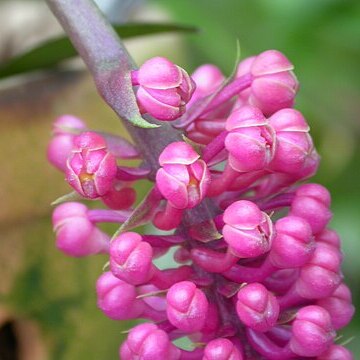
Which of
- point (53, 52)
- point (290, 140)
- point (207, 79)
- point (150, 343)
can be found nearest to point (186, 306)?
point (150, 343)

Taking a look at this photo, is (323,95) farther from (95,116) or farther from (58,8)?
(58,8)

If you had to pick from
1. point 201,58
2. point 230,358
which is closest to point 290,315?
point 230,358

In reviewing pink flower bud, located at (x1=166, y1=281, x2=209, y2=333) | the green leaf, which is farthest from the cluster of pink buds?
the green leaf

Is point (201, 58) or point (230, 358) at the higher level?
point (230, 358)

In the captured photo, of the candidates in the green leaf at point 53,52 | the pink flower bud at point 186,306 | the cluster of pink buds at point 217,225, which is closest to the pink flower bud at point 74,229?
the cluster of pink buds at point 217,225

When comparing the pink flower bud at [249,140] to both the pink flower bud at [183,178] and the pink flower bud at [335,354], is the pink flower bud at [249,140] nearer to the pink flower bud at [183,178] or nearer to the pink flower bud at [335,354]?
the pink flower bud at [183,178]

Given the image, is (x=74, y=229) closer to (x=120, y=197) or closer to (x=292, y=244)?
(x=120, y=197)
